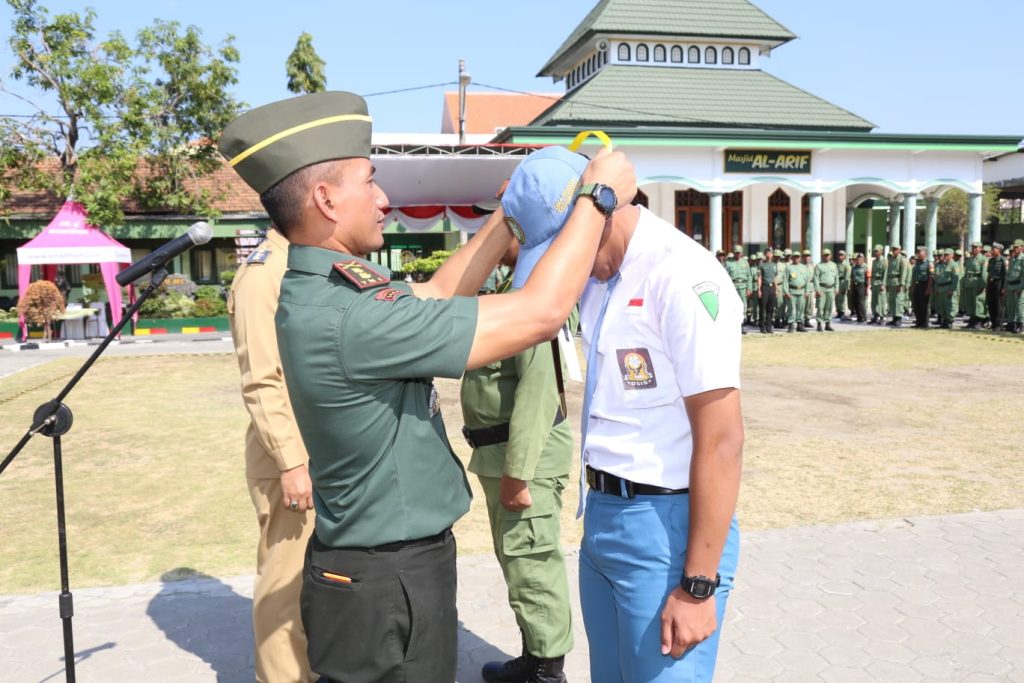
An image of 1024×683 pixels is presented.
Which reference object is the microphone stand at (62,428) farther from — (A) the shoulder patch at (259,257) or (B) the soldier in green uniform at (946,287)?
(B) the soldier in green uniform at (946,287)

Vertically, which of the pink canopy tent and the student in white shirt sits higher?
the pink canopy tent

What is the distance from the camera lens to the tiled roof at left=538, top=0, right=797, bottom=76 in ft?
94.1

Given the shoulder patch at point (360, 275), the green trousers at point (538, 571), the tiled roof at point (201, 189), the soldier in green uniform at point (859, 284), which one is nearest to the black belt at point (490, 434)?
the green trousers at point (538, 571)

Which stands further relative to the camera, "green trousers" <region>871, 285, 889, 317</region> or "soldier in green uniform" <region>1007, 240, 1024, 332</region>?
"green trousers" <region>871, 285, 889, 317</region>

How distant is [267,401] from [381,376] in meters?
1.37

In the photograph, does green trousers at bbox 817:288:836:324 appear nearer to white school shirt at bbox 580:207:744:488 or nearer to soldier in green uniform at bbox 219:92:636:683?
white school shirt at bbox 580:207:744:488

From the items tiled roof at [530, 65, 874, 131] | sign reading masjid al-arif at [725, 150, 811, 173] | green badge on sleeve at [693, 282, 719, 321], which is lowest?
green badge on sleeve at [693, 282, 719, 321]

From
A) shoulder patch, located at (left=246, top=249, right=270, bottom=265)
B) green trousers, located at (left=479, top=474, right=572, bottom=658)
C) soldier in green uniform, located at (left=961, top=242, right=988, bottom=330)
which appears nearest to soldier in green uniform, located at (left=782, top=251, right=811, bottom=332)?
soldier in green uniform, located at (left=961, top=242, right=988, bottom=330)

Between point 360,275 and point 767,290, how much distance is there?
1809 cm

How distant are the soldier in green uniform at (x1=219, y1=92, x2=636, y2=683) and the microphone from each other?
2.28 feet

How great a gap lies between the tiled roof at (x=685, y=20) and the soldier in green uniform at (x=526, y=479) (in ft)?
90.6

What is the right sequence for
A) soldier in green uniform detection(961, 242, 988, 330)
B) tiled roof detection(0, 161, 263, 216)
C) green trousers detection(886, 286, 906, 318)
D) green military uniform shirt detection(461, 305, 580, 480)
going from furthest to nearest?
tiled roof detection(0, 161, 263, 216), green trousers detection(886, 286, 906, 318), soldier in green uniform detection(961, 242, 988, 330), green military uniform shirt detection(461, 305, 580, 480)

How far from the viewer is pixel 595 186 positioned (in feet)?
5.56

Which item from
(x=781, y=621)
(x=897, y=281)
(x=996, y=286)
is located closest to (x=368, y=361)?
(x=781, y=621)
